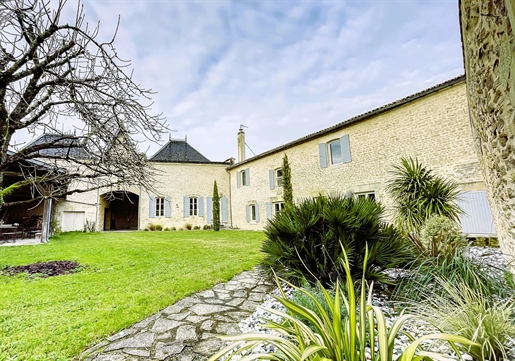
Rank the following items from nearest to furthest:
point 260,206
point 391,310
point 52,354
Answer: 1. point 52,354
2. point 391,310
3. point 260,206

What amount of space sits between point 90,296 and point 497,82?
588 cm

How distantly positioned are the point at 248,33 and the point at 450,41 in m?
5.00

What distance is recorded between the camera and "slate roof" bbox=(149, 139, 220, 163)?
1954 cm

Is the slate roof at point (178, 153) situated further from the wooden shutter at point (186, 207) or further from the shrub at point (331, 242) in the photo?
Answer: the shrub at point (331, 242)

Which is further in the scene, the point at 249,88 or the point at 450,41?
the point at 249,88

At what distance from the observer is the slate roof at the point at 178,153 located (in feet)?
64.1

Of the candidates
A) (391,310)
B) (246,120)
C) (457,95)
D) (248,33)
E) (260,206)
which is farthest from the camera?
(246,120)

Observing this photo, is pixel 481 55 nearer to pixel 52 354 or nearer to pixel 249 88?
pixel 52 354

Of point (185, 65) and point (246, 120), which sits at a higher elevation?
point (246, 120)

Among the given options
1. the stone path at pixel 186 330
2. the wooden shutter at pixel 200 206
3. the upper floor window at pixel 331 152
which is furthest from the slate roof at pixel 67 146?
the wooden shutter at pixel 200 206

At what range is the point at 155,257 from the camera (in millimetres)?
6738

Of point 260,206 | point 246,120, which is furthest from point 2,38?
point 246,120

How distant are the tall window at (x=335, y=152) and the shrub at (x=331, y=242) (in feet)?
25.6

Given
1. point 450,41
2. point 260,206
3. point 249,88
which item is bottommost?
point 260,206
